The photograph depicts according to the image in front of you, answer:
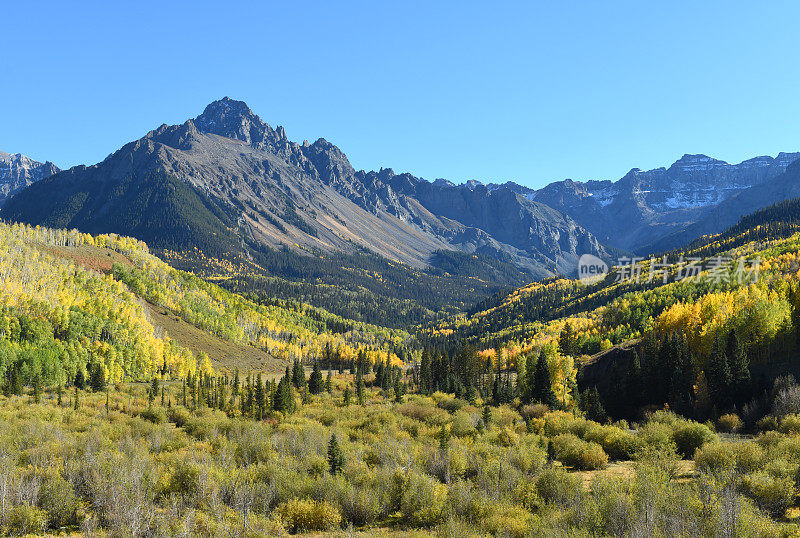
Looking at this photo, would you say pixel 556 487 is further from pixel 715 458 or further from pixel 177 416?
pixel 177 416

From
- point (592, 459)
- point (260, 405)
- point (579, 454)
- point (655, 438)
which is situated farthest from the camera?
point (260, 405)

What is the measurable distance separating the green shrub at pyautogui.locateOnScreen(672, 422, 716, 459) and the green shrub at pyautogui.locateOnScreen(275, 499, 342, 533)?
1317 inches

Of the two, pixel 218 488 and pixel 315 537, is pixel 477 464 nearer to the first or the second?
pixel 315 537

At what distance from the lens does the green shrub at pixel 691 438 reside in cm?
4284

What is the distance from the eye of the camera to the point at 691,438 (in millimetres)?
43469

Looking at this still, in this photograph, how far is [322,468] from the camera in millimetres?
37688

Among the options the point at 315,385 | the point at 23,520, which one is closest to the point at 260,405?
the point at 315,385

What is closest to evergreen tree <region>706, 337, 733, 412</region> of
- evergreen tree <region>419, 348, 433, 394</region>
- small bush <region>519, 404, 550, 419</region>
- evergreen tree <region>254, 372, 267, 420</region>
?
small bush <region>519, 404, 550, 419</region>

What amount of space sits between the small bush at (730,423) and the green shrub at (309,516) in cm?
5732

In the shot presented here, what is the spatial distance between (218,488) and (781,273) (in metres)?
199

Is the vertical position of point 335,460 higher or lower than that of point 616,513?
lower

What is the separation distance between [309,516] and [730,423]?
60283 mm

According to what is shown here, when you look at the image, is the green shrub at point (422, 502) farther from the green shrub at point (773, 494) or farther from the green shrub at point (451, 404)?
the green shrub at point (451, 404)

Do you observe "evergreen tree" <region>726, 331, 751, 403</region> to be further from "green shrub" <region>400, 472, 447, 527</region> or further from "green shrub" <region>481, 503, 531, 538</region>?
"green shrub" <region>400, 472, 447, 527</region>
